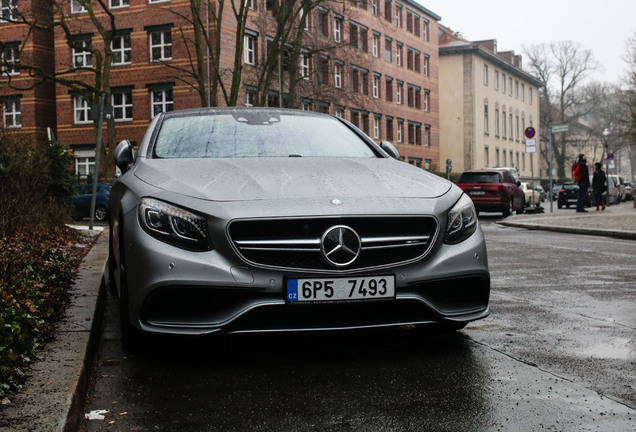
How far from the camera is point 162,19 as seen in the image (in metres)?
44.5

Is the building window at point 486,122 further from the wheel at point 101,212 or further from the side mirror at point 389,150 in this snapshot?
the side mirror at point 389,150

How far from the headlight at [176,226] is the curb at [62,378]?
0.74 m

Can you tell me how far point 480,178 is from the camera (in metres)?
30.2

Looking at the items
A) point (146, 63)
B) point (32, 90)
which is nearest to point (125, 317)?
point (146, 63)

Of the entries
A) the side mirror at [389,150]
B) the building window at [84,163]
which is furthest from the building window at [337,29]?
the side mirror at [389,150]

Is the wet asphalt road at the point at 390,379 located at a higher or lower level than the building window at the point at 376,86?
lower

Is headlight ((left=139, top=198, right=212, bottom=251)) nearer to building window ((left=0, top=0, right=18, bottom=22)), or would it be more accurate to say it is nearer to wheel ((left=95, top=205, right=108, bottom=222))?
wheel ((left=95, top=205, right=108, bottom=222))

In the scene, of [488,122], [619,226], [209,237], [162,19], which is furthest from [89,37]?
[209,237]

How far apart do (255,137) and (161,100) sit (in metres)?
40.0

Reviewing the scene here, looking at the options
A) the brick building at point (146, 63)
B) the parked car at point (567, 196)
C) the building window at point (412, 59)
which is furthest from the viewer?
the building window at point (412, 59)

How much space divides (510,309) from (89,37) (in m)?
43.7

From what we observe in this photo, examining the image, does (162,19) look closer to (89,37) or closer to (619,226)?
(89,37)

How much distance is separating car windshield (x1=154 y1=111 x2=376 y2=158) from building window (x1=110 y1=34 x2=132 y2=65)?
41.2 meters

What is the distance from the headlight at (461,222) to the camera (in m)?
4.77
